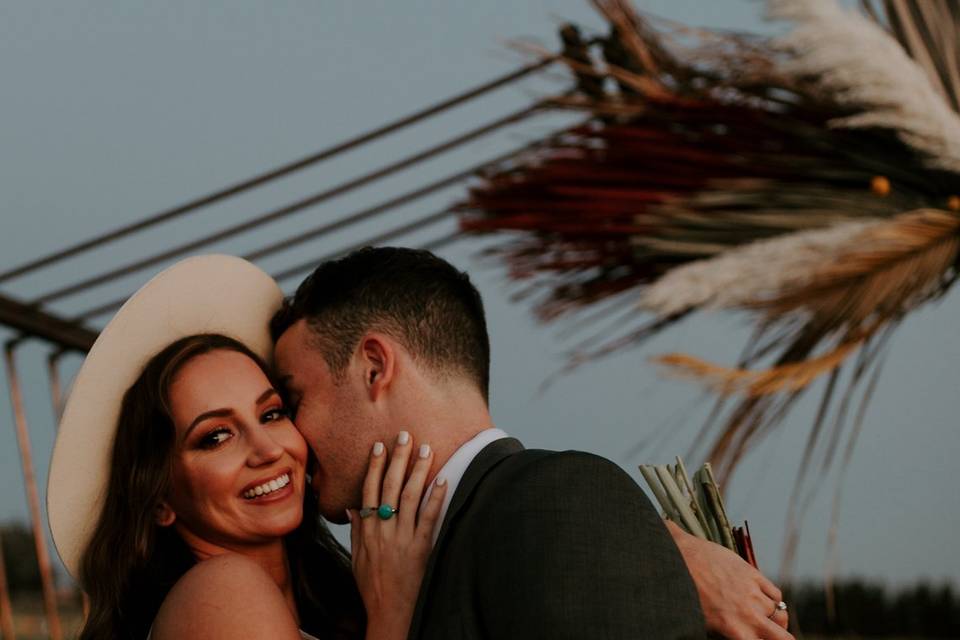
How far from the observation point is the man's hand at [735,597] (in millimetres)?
2699

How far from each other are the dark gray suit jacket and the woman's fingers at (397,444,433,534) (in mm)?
228

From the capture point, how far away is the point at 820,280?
397 centimetres

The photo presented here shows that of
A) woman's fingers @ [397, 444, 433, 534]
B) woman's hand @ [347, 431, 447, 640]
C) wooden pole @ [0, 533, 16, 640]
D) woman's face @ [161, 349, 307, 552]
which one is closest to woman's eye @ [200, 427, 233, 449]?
woman's face @ [161, 349, 307, 552]

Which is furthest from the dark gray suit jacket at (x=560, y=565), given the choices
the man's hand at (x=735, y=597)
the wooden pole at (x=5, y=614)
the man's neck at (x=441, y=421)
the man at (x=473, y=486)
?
the wooden pole at (x=5, y=614)

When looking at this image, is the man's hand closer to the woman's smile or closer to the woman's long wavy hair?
the woman's smile

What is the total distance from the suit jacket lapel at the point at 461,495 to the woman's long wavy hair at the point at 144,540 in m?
0.70

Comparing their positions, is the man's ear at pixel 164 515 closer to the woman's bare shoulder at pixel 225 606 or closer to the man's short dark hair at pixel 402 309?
the woman's bare shoulder at pixel 225 606

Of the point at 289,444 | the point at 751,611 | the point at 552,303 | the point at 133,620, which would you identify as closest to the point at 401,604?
the point at 289,444

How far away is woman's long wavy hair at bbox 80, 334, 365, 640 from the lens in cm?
304

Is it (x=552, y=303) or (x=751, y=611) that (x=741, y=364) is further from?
(x=751, y=611)

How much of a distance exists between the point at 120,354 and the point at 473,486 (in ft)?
3.46

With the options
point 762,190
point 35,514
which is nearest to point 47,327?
point 35,514

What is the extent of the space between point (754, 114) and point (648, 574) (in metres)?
2.25

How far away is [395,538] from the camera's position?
2691mm
